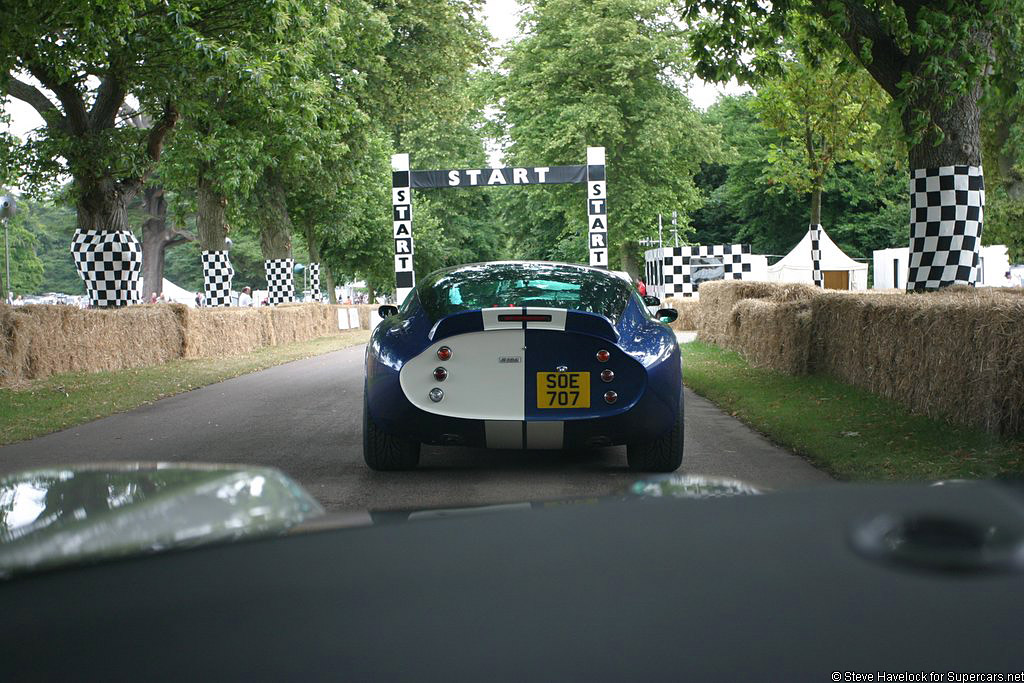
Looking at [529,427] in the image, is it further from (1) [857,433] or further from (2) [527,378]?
(1) [857,433]

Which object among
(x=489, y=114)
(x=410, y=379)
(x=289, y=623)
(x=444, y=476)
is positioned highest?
(x=489, y=114)

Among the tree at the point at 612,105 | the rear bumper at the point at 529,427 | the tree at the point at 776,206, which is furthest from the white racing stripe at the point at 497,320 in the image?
the tree at the point at 776,206

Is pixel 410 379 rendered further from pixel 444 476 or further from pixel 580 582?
pixel 580 582

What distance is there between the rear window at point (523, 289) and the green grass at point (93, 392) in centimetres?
464

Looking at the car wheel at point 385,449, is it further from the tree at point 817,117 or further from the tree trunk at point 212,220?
the tree trunk at point 212,220

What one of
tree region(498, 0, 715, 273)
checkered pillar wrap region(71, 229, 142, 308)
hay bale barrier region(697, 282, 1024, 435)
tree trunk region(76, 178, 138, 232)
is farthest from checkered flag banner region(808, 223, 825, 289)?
tree region(498, 0, 715, 273)

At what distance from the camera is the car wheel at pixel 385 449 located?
687cm

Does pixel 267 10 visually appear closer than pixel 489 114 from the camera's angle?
Yes

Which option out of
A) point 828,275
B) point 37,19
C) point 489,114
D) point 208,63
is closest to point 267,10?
point 208,63

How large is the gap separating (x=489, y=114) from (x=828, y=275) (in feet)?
59.4

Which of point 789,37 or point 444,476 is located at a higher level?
point 789,37

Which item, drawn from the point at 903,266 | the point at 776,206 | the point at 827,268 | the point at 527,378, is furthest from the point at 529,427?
the point at 776,206

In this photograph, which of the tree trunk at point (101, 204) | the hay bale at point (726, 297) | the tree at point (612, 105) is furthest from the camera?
the tree at point (612, 105)

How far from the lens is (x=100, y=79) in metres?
21.0
